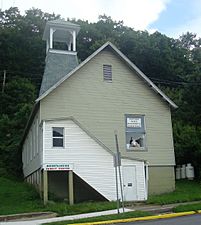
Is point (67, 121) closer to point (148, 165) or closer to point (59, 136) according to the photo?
point (59, 136)

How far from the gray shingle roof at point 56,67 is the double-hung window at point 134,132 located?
552 centimetres

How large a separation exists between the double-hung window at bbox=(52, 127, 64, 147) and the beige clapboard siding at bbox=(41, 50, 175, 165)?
6.25ft

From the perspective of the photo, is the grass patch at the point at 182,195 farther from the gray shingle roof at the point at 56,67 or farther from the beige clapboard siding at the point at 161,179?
the gray shingle roof at the point at 56,67

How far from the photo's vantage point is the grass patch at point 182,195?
70.7 ft

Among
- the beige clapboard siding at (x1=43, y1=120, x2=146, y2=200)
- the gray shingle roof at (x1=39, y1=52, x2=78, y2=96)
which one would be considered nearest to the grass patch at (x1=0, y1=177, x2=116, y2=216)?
the beige clapboard siding at (x1=43, y1=120, x2=146, y2=200)

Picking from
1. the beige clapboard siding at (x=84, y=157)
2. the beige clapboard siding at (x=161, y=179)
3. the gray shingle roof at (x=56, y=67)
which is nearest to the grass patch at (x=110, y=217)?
the beige clapboard siding at (x=84, y=157)

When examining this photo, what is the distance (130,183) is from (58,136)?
5087 mm

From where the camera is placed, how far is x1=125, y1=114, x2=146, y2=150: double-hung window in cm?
2603

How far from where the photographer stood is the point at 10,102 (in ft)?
171

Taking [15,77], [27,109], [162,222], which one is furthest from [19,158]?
[162,222]

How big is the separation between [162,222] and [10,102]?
40.7 m

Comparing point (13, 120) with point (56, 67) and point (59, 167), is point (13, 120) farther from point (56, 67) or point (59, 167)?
point (59, 167)

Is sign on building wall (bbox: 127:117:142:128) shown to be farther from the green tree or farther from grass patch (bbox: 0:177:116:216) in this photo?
the green tree

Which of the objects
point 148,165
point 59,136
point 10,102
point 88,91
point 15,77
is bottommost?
point 148,165
